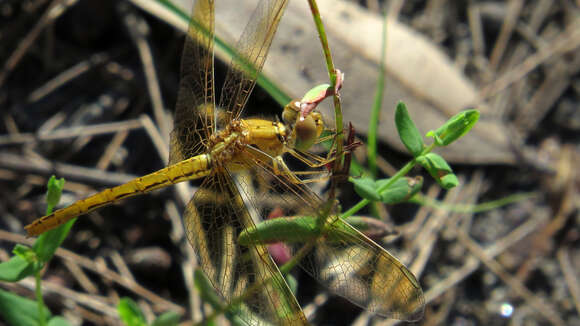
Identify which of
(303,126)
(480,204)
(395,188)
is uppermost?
(303,126)

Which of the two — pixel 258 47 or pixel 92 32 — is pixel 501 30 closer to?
pixel 258 47

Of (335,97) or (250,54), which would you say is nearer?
(335,97)

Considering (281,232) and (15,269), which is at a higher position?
(15,269)

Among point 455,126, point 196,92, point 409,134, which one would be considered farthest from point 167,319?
point 455,126

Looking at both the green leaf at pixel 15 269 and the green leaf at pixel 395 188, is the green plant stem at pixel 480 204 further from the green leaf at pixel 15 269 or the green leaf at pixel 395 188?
the green leaf at pixel 15 269

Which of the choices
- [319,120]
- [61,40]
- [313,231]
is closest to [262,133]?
[319,120]

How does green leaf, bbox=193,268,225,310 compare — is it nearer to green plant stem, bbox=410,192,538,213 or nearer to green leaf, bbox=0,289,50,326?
green leaf, bbox=0,289,50,326

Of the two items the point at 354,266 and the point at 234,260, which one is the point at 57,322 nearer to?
the point at 234,260

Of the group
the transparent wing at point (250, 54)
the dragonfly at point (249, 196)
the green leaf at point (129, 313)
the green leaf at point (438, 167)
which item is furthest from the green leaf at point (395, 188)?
the green leaf at point (129, 313)
